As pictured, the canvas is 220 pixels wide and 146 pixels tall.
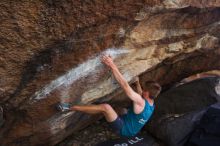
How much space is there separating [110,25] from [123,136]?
1947 mm

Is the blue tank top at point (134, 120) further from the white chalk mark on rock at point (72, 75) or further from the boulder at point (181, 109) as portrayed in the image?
the white chalk mark on rock at point (72, 75)

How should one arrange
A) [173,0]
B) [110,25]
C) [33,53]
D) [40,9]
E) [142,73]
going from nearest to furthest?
1. [40,9]
2. [33,53]
3. [110,25]
4. [173,0]
5. [142,73]

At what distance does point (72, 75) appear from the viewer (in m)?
3.85

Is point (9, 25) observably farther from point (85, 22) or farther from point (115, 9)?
point (115, 9)

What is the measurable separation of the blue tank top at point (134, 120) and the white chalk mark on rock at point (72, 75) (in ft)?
3.47

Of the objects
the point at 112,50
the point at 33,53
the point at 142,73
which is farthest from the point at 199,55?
the point at 33,53

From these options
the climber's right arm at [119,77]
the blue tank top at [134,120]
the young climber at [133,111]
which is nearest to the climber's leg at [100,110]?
the young climber at [133,111]

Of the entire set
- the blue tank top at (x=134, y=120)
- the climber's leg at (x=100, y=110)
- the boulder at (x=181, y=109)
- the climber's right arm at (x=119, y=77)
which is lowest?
the boulder at (x=181, y=109)

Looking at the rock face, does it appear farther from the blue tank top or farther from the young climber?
the blue tank top

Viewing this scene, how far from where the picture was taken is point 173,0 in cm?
379

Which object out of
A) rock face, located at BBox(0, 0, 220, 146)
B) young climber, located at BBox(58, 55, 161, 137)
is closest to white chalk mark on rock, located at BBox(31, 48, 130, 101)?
rock face, located at BBox(0, 0, 220, 146)

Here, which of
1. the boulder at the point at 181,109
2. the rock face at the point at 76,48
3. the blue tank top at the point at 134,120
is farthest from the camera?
the boulder at the point at 181,109

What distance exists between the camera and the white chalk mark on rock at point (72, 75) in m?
3.80

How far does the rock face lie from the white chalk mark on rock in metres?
0.01
